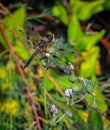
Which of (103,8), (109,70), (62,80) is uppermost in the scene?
(103,8)

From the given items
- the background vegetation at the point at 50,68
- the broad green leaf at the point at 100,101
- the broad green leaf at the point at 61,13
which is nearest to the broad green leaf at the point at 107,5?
the background vegetation at the point at 50,68

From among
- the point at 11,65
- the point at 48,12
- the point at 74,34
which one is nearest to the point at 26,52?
the point at 11,65

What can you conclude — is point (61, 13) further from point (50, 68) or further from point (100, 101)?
point (50, 68)

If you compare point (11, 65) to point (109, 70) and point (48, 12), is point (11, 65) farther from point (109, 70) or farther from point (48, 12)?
point (109, 70)

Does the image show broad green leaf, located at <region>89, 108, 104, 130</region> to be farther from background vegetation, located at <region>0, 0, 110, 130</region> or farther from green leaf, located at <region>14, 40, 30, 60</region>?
green leaf, located at <region>14, 40, 30, 60</region>

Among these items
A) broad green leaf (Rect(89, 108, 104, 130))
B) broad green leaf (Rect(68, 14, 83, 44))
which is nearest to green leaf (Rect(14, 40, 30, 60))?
broad green leaf (Rect(68, 14, 83, 44))

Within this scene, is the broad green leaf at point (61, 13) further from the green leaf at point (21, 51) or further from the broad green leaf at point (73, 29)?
the green leaf at point (21, 51)

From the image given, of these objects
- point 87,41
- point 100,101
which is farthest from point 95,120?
point 87,41
